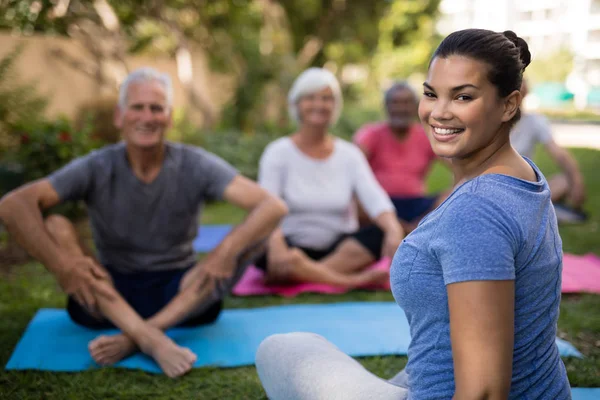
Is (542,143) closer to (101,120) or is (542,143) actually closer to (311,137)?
(311,137)

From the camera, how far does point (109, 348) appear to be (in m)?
2.64

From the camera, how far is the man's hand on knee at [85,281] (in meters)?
2.67

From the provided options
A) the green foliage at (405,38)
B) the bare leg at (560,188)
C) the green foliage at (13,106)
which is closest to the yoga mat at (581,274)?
the bare leg at (560,188)

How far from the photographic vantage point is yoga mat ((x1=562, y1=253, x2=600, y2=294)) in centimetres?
393

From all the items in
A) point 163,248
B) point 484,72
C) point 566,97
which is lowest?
point 566,97

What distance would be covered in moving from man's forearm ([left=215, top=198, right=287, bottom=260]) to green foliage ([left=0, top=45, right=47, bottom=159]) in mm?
2794

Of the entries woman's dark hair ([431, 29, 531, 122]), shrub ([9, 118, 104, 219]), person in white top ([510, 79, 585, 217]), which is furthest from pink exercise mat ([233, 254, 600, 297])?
woman's dark hair ([431, 29, 531, 122])

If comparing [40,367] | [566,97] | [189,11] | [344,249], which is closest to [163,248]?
[40,367]

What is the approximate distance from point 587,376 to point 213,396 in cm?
153

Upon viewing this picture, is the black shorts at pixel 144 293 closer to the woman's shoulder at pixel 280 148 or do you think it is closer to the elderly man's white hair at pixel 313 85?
the woman's shoulder at pixel 280 148

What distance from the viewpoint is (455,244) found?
47.9 inches

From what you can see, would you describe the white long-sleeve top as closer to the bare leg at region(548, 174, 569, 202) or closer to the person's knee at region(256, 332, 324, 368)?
the person's knee at region(256, 332, 324, 368)

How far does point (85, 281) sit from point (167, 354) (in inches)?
19.2

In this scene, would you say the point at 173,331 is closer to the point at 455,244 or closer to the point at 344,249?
the point at 344,249
